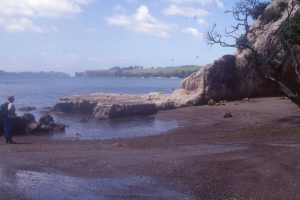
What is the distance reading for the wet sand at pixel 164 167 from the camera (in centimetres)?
1138

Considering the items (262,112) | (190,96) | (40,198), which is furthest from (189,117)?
(40,198)

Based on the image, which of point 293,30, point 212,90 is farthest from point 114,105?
point 293,30

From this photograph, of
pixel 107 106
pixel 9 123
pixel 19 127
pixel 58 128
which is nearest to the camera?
pixel 9 123

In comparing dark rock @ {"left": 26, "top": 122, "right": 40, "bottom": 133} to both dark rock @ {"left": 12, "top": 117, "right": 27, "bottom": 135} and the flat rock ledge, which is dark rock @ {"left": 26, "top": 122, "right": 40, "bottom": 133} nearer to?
dark rock @ {"left": 12, "top": 117, "right": 27, "bottom": 135}

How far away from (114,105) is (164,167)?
69.1 feet

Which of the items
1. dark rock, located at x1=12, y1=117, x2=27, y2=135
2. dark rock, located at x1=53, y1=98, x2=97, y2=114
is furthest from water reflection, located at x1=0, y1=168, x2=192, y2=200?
dark rock, located at x1=53, y1=98, x2=97, y2=114

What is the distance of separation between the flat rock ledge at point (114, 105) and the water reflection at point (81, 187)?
2134cm

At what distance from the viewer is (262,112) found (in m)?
29.3

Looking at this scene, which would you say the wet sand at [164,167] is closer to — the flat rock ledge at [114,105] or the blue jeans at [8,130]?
the blue jeans at [8,130]

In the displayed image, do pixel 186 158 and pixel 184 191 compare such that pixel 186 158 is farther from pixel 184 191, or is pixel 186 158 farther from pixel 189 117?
pixel 189 117

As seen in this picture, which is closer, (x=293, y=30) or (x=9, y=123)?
(x=9, y=123)

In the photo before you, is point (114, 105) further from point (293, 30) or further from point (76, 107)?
point (293, 30)

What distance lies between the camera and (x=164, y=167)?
1403cm

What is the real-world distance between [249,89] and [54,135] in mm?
17301
